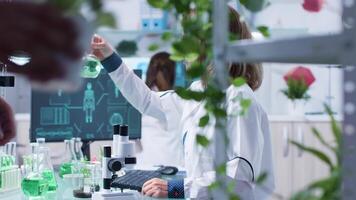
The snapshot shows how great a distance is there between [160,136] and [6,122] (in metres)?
2.59

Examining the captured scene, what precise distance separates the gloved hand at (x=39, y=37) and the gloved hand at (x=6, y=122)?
0.46m

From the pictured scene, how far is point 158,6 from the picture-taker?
90 centimetres

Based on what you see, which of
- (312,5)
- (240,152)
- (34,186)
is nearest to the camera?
(312,5)

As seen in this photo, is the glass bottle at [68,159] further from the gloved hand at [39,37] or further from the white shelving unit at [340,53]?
the gloved hand at [39,37]

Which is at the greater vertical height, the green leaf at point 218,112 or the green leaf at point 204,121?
the green leaf at point 218,112

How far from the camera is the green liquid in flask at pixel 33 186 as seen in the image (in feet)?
7.34

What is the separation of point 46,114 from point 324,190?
2439 mm

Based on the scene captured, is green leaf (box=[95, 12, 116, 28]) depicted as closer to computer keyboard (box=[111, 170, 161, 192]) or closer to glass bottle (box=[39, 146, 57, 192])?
computer keyboard (box=[111, 170, 161, 192])

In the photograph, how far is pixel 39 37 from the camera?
0.59 meters

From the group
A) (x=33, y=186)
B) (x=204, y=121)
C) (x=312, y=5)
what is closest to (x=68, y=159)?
(x=33, y=186)

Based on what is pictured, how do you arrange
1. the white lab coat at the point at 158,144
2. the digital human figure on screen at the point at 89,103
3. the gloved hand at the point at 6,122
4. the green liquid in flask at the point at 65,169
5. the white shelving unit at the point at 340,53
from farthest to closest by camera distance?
the white lab coat at the point at 158,144
the digital human figure on screen at the point at 89,103
the green liquid in flask at the point at 65,169
the gloved hand at the point at 6,122
the white shelving unit at the point at 340,53

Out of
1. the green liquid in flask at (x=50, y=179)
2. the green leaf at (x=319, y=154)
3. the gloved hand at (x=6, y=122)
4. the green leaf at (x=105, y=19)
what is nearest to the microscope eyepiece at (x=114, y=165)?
the green liquid in flask at (x=50, y=179)

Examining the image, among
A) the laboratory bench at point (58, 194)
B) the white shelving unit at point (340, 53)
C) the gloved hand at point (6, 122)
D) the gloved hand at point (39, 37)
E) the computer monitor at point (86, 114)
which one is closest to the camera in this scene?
the gloved hand at point (39, 37)

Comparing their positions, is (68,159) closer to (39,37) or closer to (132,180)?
(132,180)
